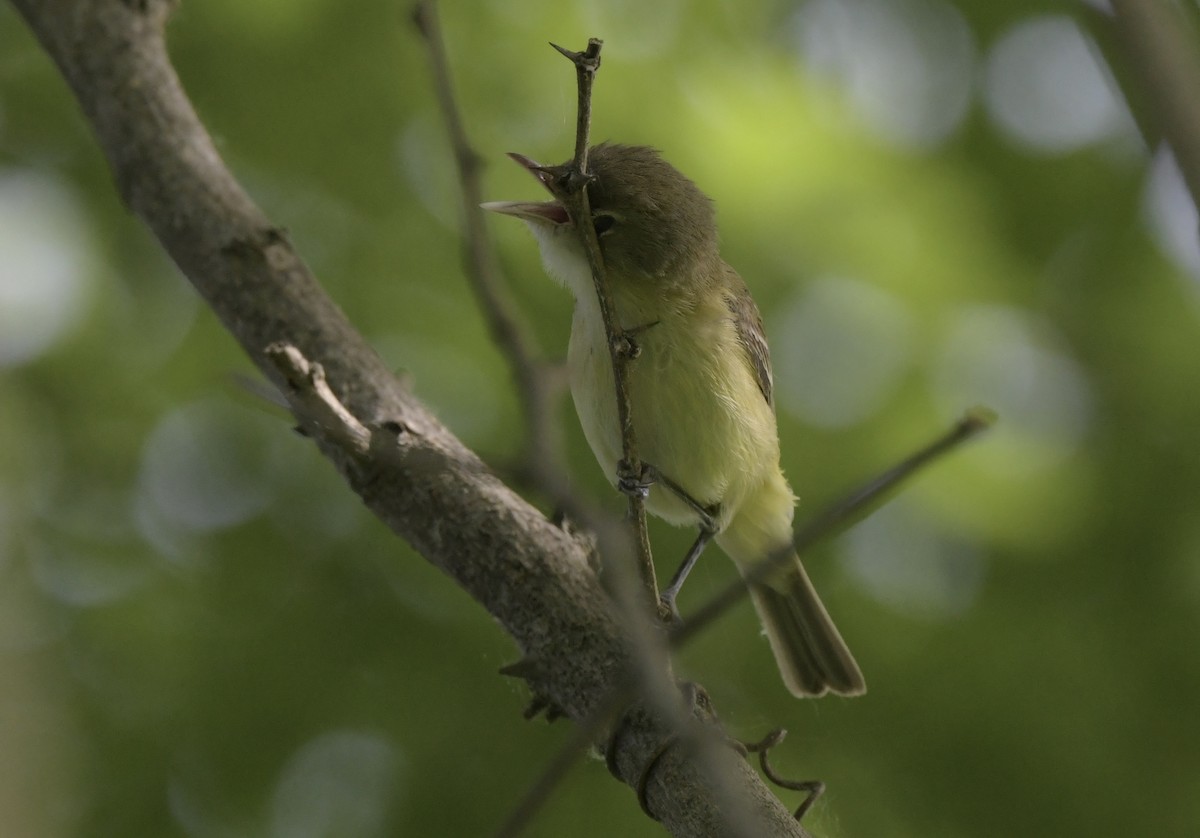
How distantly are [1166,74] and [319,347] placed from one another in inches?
99.9

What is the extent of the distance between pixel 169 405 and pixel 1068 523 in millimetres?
3475

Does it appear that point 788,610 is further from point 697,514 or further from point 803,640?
point 697,514

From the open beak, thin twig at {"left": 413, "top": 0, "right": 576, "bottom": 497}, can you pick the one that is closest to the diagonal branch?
thin twig at {"left": 413, "top": 0, "right": 576, "bottom": 497}

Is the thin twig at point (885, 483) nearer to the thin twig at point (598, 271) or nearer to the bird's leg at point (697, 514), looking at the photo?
the thin twig at point (598, 271)

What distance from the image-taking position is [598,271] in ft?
7.45

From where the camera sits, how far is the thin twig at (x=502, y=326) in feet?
4.88

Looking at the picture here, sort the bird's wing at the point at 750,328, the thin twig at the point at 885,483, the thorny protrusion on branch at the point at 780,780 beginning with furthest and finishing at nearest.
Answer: the bird's wing at the point at 750,328, the thorny protrusion on branch at the point at 780,780, the thin twig at the point at 885,483

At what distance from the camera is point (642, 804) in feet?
8.63

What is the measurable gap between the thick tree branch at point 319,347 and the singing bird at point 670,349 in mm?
708

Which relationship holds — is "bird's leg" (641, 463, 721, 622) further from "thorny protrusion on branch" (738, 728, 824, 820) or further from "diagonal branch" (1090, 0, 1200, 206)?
"diagonal branch" (1090, 0, 1200, 206)

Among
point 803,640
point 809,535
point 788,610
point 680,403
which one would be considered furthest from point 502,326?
point 788,610

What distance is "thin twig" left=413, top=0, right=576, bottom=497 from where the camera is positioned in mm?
1486

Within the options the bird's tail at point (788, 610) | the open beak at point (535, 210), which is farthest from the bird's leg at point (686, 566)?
the open beak at point (535, 210)

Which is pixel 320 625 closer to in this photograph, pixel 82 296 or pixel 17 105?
pixel 82 296
